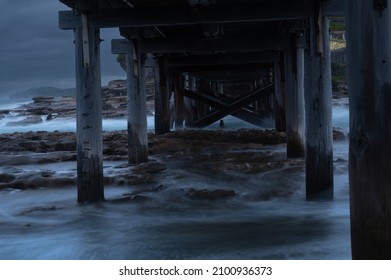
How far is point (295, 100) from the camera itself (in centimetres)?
891

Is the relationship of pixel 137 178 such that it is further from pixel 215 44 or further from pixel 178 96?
pixel 178 96

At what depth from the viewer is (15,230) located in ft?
17.8

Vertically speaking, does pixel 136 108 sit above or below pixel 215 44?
below

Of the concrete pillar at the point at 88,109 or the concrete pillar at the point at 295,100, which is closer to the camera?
the concrete pillar at the point at 88,109

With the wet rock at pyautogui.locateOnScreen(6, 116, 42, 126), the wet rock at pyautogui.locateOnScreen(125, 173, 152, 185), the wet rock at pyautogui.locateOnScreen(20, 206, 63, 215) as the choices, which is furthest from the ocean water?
the wet rock at pyautogui.locateOnScreen(6, 116, 42, 126)

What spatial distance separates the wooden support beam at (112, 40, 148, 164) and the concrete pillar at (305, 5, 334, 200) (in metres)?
3.78

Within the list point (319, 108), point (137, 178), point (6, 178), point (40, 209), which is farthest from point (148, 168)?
point (319, 108)

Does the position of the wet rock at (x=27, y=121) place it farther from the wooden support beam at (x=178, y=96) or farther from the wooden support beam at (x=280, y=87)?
the wooden support beam at (x=280, y=87)

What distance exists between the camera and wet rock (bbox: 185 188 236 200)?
6668mm

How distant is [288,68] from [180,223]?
4.63 meters

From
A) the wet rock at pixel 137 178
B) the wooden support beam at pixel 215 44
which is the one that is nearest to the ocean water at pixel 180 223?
the wet rock at pixel 137 178

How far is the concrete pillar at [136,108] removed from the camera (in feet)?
29.1

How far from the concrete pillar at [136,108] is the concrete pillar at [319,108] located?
12.4ft
